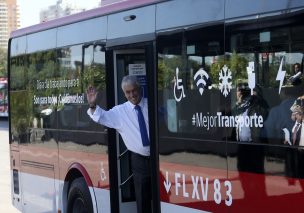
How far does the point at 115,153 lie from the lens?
6863 mm

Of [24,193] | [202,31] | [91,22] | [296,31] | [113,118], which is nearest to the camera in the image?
[296,31]

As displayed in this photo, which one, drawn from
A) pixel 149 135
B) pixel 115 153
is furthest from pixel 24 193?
pixel 149 135

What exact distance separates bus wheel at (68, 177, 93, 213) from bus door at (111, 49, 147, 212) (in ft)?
2.21

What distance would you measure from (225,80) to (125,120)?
5.83 feet

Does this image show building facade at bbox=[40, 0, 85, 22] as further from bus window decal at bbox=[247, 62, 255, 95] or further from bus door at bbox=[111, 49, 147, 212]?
bus window decal at bbox=[247, 62, 255, 95]

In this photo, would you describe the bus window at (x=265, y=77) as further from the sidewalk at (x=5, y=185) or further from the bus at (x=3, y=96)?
the bus at (x=3, y=96)

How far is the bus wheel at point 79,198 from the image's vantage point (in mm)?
7473

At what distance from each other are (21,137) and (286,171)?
5826 millimetres

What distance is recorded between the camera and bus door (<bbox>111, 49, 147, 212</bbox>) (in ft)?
22.4

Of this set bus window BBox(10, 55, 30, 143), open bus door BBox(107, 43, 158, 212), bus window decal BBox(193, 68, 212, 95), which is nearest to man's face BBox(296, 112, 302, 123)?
bus window decal BBox(193, 68, 212, 95)

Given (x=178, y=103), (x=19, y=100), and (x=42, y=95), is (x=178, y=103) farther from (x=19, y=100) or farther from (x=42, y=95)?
(x=19, y=100)

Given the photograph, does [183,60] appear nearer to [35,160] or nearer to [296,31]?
[296,31]

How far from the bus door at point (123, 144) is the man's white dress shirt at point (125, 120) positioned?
1.08 feet

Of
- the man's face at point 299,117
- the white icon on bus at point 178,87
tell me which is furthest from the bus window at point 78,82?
the man's face at point 299,117
